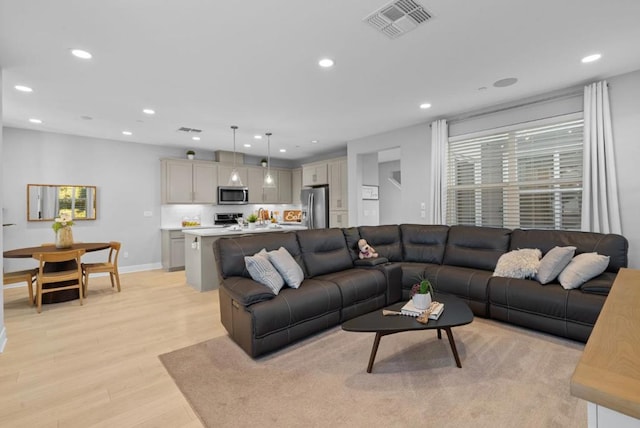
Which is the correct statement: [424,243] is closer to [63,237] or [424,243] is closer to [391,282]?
[391,282]

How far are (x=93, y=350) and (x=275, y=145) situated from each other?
4.97 metres

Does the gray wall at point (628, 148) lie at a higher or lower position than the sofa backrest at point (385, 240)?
higher

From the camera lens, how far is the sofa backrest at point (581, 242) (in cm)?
303

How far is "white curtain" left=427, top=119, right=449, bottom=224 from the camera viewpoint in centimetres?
484

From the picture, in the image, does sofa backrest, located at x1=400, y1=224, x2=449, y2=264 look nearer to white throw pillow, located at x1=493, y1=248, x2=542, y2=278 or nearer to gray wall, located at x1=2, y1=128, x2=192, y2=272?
white throw pillow, located at x1=493, y1=248, x2=542, y2=278

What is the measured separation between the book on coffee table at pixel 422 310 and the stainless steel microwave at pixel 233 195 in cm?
559

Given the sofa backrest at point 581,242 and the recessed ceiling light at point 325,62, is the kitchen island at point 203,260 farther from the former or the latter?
the sofa backrest at point 581,242

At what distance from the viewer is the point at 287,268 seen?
307 centimetres

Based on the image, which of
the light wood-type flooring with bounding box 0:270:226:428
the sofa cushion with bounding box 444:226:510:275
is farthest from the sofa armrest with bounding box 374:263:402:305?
the light wood-type flooring with bounding box 0:270:226:428

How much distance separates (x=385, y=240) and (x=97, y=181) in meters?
5.61

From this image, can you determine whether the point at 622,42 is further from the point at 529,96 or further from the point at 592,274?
the point at 592,274

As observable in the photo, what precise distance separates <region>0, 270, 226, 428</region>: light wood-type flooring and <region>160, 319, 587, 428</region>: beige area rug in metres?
0.20

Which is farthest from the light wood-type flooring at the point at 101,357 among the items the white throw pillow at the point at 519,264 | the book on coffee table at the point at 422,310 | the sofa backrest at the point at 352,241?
the white throw pillow at the point at 519,264

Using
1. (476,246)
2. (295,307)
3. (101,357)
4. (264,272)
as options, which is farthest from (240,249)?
(476,246)
